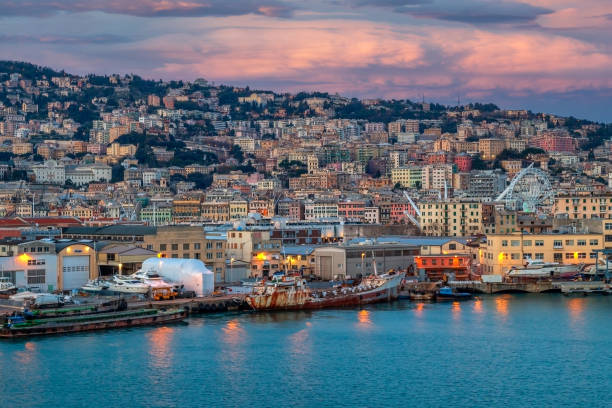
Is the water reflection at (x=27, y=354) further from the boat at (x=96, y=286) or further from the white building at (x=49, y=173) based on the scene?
the white building at (x=49, y=173)

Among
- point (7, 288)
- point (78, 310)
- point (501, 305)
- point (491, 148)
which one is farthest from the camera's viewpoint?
point (491, 148)

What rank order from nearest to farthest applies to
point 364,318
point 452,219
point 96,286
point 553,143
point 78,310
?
point 78,310 < point 364,318 < point 96,286 < point 452,219 < point 553,143

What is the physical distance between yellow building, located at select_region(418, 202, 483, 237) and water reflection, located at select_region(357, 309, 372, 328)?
20.6 m

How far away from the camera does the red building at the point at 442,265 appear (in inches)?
1426

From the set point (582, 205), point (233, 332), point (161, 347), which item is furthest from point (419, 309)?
point (582, 205)

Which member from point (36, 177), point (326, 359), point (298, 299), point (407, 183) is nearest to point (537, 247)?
point (298, 299)

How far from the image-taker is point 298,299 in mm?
29969

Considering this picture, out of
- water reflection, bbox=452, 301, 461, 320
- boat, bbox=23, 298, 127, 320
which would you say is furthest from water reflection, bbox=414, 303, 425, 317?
boat, bbox=23, 298, 127, 320

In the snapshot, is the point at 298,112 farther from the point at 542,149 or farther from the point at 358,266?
the point at 358,266

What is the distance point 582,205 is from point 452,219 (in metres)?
6.54

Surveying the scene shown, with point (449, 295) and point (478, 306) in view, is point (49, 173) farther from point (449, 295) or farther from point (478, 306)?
point (478, 306)

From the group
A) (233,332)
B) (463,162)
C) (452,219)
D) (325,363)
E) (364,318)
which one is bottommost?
(325,363)

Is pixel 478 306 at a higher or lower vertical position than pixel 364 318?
higher

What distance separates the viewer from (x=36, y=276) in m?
30.1
